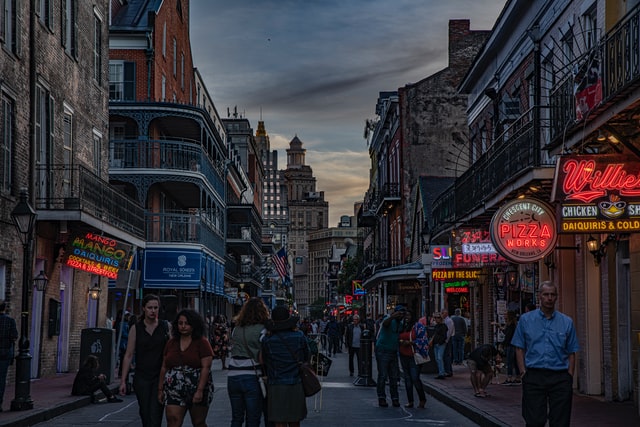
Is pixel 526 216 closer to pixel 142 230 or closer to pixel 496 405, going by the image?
pixel 496 405

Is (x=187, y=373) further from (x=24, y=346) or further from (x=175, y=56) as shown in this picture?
(x=175, y=56)

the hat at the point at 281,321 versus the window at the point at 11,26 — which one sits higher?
the window at the point at 11,26

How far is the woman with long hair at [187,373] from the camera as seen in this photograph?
32.7ft

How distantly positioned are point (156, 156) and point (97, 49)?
1003cm

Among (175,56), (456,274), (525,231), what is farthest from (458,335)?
(175,56)

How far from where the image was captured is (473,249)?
978 inches

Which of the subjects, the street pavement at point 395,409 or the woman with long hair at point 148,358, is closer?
the woman with long hair at point 148,358

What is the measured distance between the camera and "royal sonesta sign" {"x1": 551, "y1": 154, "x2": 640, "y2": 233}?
41.9ft

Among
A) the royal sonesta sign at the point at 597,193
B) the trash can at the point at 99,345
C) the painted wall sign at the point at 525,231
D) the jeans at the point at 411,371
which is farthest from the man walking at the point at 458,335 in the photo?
the royal sonesta sign at the point at 597,193

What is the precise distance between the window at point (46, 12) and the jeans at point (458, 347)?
1410 cm

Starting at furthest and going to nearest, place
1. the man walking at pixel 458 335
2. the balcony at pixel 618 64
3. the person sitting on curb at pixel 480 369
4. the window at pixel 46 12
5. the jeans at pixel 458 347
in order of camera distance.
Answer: the jeans at pixel 458 347 → the man walking at pixel 458 335 → the window at pixel 46 12 → the person sitting on curb at pixel 480 369 → the balcony at pixel 618 64

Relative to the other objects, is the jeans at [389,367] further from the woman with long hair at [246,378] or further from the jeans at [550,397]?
the jeans at [550,397]

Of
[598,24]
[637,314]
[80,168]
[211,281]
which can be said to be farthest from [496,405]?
[211,281]

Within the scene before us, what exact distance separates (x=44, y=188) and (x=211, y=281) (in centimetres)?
2181
